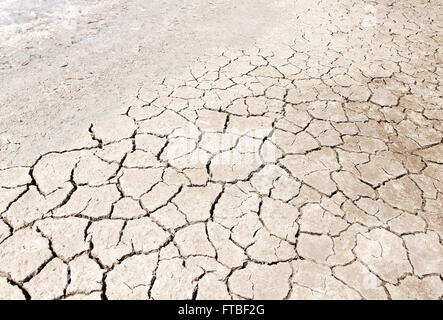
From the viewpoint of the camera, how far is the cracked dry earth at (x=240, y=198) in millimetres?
1688

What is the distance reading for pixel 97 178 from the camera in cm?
215

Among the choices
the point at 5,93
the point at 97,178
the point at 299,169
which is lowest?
the point at 299,169

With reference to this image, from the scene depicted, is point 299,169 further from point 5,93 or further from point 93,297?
point 5,93

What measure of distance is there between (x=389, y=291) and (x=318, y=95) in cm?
194

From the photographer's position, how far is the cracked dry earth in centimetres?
169

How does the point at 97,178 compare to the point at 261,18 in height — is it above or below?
below

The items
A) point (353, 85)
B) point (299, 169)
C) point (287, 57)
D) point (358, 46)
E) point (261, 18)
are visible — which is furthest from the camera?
point (261, 18)

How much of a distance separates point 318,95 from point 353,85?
487mm

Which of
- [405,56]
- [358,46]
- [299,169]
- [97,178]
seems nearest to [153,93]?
[97,178]

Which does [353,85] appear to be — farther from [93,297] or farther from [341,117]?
[93,297]

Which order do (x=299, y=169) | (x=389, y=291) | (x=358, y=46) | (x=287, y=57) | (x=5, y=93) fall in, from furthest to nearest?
(x=358, y=46)
(x=287, y=57)
(x=5, y=93)
(x=299, y=169)
(x=389, y=291)

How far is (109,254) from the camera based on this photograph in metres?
1.75

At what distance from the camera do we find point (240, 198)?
6.91 ft

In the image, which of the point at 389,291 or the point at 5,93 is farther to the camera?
the point at 5,93
